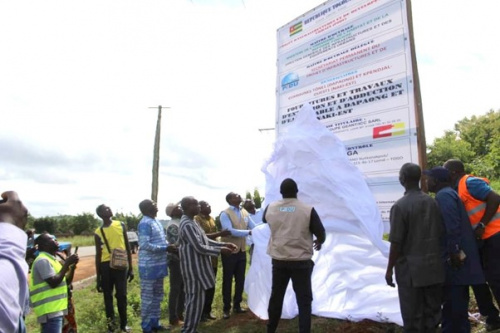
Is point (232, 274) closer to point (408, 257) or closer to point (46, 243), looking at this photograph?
point (46, 243)

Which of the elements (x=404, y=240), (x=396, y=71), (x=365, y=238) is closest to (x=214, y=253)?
(x=365, y=238)

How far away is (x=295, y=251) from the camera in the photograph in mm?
4023

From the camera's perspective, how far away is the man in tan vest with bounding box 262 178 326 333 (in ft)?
13.2

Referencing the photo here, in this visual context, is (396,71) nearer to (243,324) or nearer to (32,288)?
(243,324)

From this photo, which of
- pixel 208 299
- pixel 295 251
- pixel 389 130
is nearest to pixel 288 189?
pixel 295 251

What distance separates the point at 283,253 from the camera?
4074 mm

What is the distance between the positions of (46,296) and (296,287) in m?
2.30

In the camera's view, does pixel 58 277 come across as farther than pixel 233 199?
No

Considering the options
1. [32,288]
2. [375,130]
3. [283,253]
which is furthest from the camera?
[375,130]

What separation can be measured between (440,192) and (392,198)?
1.22 m

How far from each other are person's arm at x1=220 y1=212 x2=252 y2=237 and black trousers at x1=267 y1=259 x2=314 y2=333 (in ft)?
4.97

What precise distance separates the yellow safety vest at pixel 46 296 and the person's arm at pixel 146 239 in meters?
1.50

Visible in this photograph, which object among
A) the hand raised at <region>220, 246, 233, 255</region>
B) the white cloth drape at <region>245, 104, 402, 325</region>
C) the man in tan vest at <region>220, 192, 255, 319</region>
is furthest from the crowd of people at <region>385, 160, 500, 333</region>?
the man in tan vest at <region>220, 192, 255, 319</region>

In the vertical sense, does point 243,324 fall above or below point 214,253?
below
